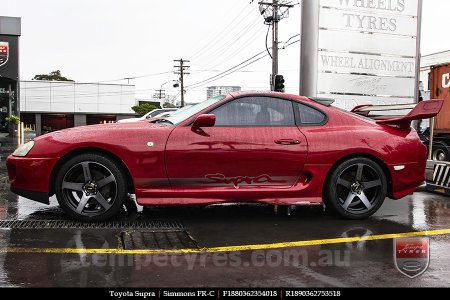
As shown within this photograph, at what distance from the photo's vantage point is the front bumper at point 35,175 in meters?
4.50

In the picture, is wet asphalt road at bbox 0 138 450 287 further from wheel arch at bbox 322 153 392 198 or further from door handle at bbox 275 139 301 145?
door handle at bbox 275 139 301 145

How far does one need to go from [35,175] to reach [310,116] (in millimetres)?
3024

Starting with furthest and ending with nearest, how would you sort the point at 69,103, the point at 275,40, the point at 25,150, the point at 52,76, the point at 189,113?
the point at 52,76
the point at 69,103
the point at 275,40
the point at 189,113
the point at 25,150

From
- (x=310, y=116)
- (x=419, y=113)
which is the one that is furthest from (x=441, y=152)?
(x=310, y=116)

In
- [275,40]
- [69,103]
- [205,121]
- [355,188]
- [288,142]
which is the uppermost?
[275,40]

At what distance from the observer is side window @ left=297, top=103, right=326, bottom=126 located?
5.00 meters

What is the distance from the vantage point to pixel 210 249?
12.5 feet

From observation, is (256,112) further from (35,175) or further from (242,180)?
(35,175)

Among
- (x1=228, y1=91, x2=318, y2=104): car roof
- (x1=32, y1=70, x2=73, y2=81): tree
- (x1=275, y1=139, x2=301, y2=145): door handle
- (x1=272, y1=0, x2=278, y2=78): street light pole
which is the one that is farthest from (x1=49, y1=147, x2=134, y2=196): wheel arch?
(x1=32, y1=70, x2=73, y2=81): tree

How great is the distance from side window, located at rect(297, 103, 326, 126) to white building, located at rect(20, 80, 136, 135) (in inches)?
2155

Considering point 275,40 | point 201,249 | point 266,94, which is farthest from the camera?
point 275,40

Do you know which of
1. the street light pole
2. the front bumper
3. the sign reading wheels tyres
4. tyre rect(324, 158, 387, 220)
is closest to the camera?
the front bumper

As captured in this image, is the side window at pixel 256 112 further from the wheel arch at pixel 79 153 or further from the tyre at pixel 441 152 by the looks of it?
the tyre at pixel 441 152

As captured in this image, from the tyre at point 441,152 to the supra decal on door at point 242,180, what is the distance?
Result: 850 centimetres
